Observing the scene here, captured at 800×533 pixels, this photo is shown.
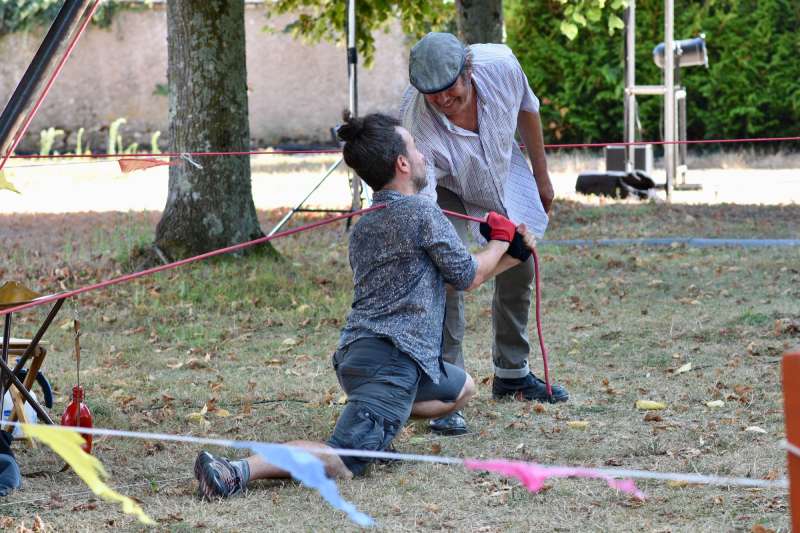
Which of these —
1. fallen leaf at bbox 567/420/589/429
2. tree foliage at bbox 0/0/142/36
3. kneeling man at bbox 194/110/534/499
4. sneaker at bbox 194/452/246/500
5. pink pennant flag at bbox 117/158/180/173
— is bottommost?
fallen leaf at bbox 567/420/589/429

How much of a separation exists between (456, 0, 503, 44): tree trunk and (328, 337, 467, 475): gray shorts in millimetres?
7029

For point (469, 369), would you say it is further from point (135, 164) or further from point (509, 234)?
point (135, 164)

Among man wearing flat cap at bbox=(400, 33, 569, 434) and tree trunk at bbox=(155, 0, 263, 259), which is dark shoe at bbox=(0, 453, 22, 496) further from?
tree trunk at bbox=(155, 0, 263, 259)

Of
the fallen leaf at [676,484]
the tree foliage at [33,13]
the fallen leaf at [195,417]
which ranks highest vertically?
the tree foliage at [33,13]

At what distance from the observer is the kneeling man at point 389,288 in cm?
372

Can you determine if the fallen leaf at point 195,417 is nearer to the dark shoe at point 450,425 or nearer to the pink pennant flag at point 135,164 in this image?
the dark shoe at point 450,425

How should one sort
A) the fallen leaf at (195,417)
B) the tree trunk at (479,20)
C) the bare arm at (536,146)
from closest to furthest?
1. the bare arm at (536,146)
2. the fallen leaf at (195,417)
3. the tree trunk at (479,20)

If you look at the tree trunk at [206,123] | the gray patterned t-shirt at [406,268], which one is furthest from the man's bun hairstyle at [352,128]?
the tree trunk at [206,123]

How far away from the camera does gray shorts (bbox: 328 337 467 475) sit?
12.1ft

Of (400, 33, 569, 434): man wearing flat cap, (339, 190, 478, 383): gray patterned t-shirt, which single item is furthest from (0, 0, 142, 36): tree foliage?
(339, 190, 478, 383): gray patterned t-shirt

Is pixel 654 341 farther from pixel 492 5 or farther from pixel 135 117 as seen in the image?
pixel 135 117

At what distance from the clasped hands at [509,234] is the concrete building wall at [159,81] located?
15.8 metres

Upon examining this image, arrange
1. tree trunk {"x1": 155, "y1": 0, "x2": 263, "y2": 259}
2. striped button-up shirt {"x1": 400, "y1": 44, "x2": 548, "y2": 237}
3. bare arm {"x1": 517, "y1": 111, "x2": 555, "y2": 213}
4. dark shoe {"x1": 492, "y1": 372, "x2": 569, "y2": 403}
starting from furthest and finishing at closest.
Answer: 1. tree trunk {"x1": 155, "y1": 0, "x2": 263, "y2": 259}
2. dark shoe {"x1": 492, "y1": 372, "x2": 569, "y2": 403}
3. bare arm {"x1": 517, "y1": 111, "x2": 555, "y2": 213}
4. striped button-up shirt {"x1": 400, "y1": 44, "x2": 548, "y2": 237}

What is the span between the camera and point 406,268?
149 inches
